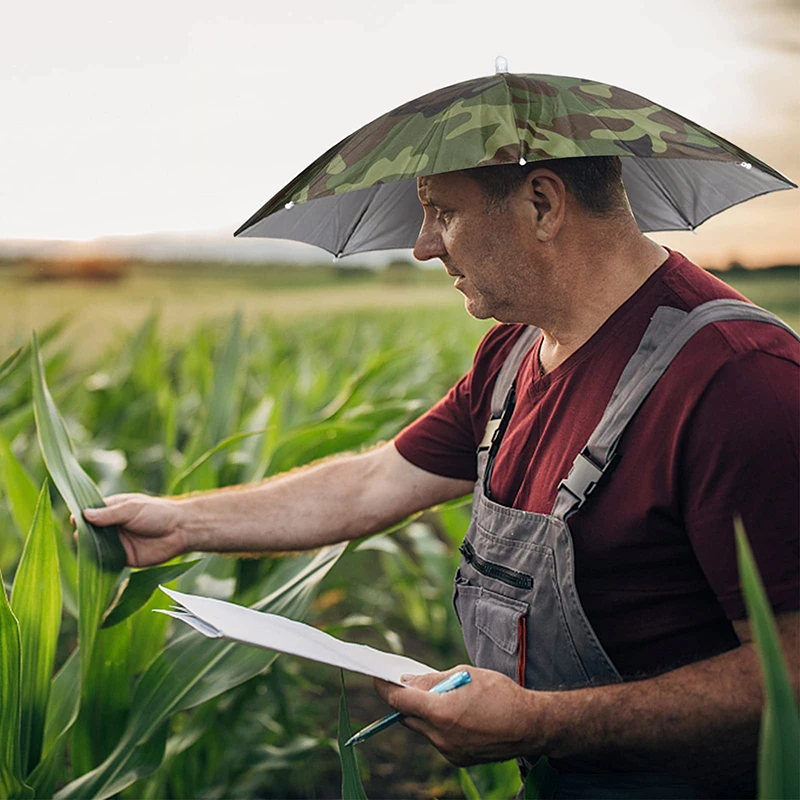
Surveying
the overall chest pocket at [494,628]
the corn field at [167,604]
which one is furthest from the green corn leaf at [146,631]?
the overall chest pocket at [494,628]

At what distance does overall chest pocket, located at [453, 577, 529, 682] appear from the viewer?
→ 960mm

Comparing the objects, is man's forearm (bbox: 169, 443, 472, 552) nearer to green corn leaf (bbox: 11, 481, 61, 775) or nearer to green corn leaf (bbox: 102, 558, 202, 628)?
green corn leaf (bbox: 102, 558, 202, 628)

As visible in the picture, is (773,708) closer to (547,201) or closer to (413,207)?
(547,201)

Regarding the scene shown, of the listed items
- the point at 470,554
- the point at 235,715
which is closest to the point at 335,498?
the point at 470,554

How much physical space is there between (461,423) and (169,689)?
19.6 inches

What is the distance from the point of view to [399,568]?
2711 mm


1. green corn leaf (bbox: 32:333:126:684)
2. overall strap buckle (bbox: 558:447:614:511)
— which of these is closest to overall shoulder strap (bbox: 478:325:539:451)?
overall strap buckle (bbox: 558:447:614:511)

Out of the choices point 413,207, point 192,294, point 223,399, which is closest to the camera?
point 413,207

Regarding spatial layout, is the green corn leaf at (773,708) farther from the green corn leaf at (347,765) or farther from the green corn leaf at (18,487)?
the green corn leaf at (18,487)

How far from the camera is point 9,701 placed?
101 cm

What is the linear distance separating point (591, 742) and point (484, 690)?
0.10 meters

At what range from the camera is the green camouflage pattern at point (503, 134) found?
83cm

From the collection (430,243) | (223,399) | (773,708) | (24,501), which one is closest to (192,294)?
(223,399)

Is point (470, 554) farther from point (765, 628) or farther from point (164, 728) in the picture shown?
point (765, 628)
